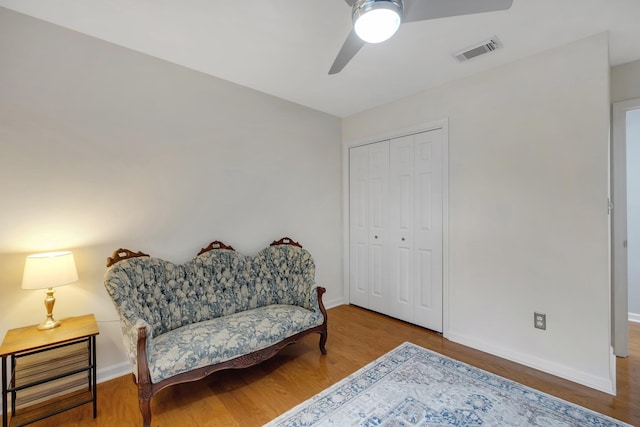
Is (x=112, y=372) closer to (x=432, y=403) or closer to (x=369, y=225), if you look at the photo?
(x=432, y=403)

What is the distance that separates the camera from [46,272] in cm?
179

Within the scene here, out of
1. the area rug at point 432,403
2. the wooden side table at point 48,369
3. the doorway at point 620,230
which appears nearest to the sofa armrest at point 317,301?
the area rug at point 432,403

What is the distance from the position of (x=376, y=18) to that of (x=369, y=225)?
2560mm

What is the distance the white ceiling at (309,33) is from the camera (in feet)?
6.01

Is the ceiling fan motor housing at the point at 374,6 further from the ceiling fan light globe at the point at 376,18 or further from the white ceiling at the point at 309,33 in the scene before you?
the white ceiling at the point at 309,33

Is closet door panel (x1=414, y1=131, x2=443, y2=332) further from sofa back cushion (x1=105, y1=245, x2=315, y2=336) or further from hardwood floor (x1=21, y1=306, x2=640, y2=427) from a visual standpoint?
sofa back cushion (x1=105, y1=245, x2=315, y2=336)

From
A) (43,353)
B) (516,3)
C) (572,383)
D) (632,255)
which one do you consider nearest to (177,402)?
(43,353)

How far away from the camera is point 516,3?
178cm

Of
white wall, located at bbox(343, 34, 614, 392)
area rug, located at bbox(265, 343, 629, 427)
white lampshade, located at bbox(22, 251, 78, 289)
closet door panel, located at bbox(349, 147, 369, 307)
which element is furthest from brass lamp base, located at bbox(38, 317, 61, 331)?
white wall, located at bbox(343, 34, 614, 392)

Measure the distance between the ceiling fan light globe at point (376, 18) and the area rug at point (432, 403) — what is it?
7.33 feet

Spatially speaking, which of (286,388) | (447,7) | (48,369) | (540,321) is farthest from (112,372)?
(540,321)

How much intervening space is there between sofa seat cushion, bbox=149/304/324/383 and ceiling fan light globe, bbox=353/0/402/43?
81.7 inches

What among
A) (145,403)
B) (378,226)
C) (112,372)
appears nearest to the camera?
(145,403)

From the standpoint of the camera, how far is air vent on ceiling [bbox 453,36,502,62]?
2.19 metres
